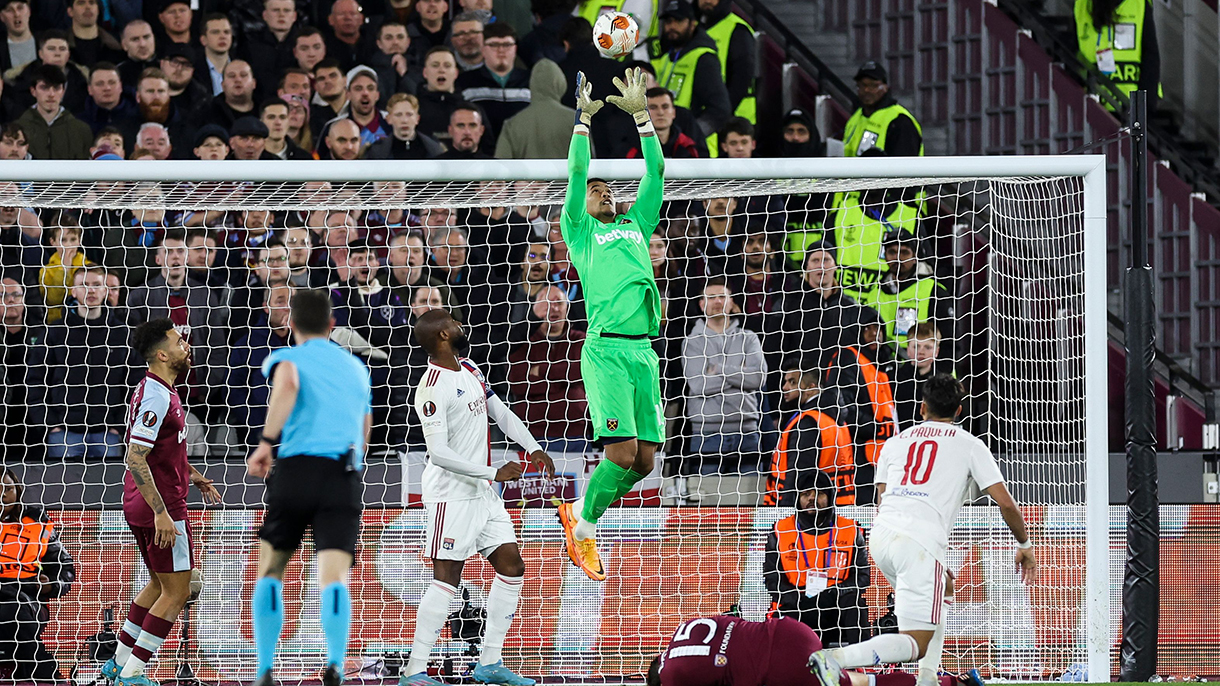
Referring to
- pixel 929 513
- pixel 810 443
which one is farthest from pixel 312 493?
pixel 810 443

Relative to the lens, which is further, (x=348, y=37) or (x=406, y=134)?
(x=348, y=37)

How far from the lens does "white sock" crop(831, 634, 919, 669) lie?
693cm

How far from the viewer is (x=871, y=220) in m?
10.8

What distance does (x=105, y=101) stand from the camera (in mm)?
11391

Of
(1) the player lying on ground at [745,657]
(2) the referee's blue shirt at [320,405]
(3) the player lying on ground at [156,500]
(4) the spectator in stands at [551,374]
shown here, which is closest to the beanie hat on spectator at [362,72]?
(4) the spectator in stands at [551,374]

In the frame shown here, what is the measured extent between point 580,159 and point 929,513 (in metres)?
2.57

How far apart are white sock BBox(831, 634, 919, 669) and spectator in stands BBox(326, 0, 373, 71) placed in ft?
23.1

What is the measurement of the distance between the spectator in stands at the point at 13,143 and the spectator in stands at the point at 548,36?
3.94m

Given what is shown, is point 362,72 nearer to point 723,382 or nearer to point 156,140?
point 156,140

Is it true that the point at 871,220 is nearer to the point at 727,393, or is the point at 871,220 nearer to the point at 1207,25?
the point at 727,393

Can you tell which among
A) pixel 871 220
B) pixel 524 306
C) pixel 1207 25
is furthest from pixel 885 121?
pixel 1207 25

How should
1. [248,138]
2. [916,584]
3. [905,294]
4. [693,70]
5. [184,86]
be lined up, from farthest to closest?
[693,70] → [184,86] → [248,138] → [905,294] → [916,584]

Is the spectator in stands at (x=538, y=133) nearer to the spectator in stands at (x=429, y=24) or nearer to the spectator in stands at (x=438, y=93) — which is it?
the spectator in stands at (x=438, y=93)

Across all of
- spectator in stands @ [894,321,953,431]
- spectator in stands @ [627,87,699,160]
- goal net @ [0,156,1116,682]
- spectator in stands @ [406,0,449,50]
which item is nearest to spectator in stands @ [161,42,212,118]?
goal net @ [0,156,1116,682]
